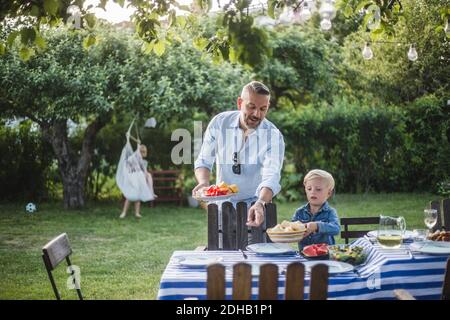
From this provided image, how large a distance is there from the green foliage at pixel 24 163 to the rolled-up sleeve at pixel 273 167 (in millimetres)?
7560

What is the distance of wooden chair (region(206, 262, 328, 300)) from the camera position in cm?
257

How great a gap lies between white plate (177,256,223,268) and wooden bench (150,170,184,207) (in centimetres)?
827

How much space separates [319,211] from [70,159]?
26.4 ft

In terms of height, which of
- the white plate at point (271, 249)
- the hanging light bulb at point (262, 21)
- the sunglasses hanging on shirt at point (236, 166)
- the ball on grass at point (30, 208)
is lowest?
the ball on grass at point (30, 208)

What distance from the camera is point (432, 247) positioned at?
347cm

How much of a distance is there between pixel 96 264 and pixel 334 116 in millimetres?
6599

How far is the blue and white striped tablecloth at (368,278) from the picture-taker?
297 centimetres

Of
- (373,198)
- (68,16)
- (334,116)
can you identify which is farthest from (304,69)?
(68,16)

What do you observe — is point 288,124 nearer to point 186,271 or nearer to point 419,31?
point 419,31

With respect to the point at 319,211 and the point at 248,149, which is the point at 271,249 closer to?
the point at 319,211

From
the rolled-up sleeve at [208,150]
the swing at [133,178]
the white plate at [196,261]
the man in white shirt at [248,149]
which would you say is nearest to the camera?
the white plate at [196,261]

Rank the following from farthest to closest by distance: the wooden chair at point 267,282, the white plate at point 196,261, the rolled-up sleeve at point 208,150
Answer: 1. the rolled-up sleeve at point 208,150
2. the white plate at point 196,261
3. the wooden chair at point 267,282

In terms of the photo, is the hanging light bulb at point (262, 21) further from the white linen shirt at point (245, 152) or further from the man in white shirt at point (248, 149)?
the white linen shirt at point (245, 152)

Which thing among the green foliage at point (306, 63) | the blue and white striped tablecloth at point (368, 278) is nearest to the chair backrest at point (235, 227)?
the blue and white striped tablecloth at point (368, 278)
